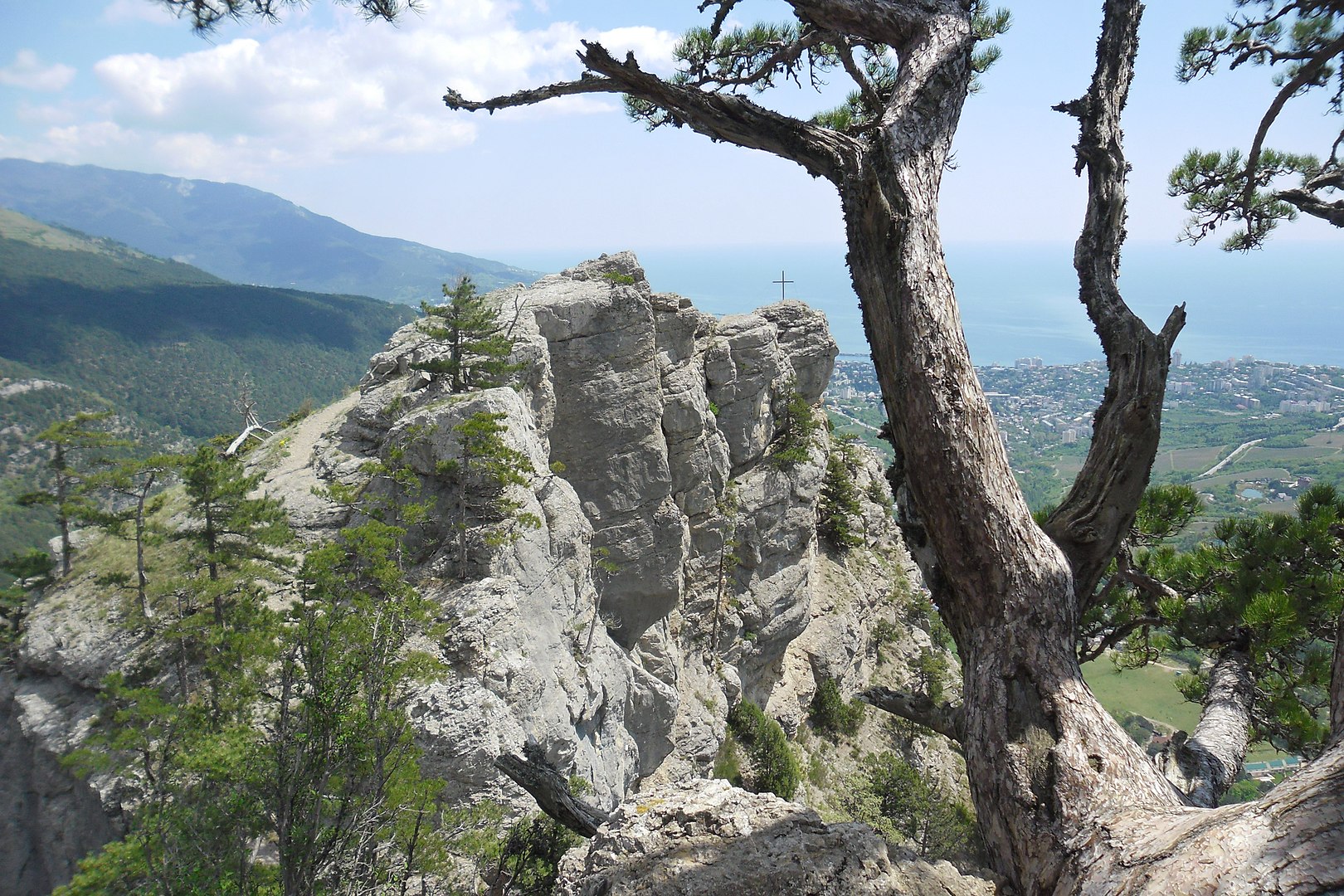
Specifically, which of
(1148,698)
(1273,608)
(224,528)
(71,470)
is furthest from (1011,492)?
(1148,698)

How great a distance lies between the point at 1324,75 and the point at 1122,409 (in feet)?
13.4

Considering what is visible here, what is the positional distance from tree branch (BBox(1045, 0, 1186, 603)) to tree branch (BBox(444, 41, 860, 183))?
1.41 meters

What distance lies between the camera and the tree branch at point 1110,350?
3.25 meters

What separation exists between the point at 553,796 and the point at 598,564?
44.3ft

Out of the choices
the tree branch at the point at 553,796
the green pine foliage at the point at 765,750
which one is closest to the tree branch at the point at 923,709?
the tree branch at the point at 553,796

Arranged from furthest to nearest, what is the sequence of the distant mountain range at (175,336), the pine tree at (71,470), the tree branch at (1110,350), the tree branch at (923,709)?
the distant mountain range at (175,336), the pine tree at (71,470), the tree branch at (923,709), the tree branch at (1110,350)

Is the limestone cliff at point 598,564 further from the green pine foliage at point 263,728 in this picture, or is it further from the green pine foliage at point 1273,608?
the green pine foliage at point 1273,608

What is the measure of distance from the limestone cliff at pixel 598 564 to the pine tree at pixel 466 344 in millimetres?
523

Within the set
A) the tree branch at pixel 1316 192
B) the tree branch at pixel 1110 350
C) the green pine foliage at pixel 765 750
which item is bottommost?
the green pine foliage at pixel 765 750

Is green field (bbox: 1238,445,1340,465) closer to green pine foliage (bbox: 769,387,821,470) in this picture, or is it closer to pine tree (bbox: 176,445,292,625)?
green pine foliage (bbox: 769,387,821,470)

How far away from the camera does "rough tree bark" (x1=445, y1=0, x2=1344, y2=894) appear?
2328mm

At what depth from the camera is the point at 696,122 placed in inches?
157

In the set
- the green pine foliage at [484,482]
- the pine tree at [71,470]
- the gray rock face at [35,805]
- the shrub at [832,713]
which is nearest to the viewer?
the gray rock face at [35,805]

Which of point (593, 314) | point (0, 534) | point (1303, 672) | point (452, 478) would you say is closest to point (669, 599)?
point (593, 314)
